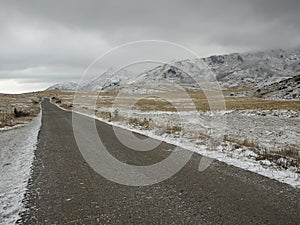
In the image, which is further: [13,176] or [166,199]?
[13,176]

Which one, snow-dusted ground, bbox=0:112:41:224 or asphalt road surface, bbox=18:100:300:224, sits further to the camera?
snow-dusted ground, bbox=0:112:41:224

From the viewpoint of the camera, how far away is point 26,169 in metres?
8.81

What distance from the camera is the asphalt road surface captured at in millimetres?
5082

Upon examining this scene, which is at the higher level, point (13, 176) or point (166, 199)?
point (166, 199)

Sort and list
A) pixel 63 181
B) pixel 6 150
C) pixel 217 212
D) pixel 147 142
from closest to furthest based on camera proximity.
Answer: pixel 217 212
pixel 63 181
pixel 6 150
pixel 147 142

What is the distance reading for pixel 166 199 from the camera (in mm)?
6012

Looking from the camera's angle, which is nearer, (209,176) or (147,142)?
(209,176)

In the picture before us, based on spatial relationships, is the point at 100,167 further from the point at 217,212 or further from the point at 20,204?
the point at 217,212

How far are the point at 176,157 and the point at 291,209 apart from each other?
16.8ft

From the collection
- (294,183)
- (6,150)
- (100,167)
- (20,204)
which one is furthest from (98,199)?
(6,150)

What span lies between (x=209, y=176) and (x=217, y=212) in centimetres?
236

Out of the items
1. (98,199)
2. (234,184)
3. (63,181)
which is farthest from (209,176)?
(63,181)

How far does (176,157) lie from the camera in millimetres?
10016

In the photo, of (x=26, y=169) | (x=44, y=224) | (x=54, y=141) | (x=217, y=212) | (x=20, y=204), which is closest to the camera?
(x=44, y=224)
